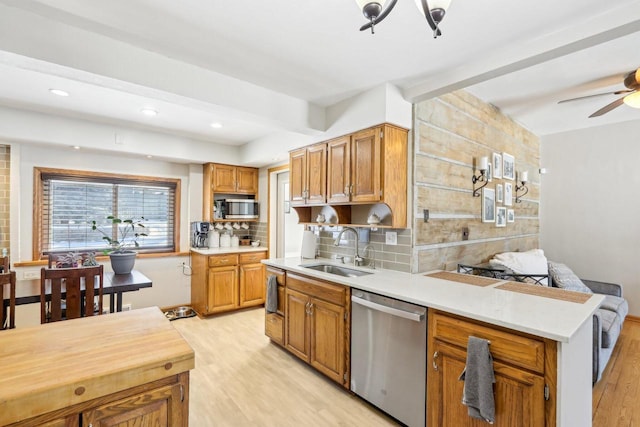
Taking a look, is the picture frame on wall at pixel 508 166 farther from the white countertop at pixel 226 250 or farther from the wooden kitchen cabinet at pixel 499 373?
the white countertop at pixel 226 250

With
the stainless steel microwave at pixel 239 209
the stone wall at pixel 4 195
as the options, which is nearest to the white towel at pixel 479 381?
the stainless steel microwave at pixel 239 209

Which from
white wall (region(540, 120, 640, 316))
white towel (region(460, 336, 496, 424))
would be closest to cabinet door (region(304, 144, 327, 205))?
white towel (region(460, 336, 496, 424))

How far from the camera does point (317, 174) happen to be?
3.32 meters

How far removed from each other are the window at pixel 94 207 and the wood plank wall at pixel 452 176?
3.64 m

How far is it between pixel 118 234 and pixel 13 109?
5.87 ft

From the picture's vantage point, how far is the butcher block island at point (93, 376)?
1.09 metres

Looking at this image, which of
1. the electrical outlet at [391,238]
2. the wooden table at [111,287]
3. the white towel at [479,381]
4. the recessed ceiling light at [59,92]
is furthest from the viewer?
the electrical outlet at [391,238]

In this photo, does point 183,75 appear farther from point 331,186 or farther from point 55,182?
point 55,182

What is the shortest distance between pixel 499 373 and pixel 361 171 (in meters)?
1.78

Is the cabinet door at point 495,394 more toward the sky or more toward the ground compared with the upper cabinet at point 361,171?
more toward the ground

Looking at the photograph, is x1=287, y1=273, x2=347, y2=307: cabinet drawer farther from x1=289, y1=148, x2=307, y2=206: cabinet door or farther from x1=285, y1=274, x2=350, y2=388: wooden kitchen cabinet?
x1=289, y1=148, x2=307, y2=206: cabinet door

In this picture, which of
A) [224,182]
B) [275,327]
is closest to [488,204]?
[275,327]

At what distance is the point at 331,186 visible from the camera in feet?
10.2

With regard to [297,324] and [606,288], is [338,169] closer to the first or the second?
[297,324]
